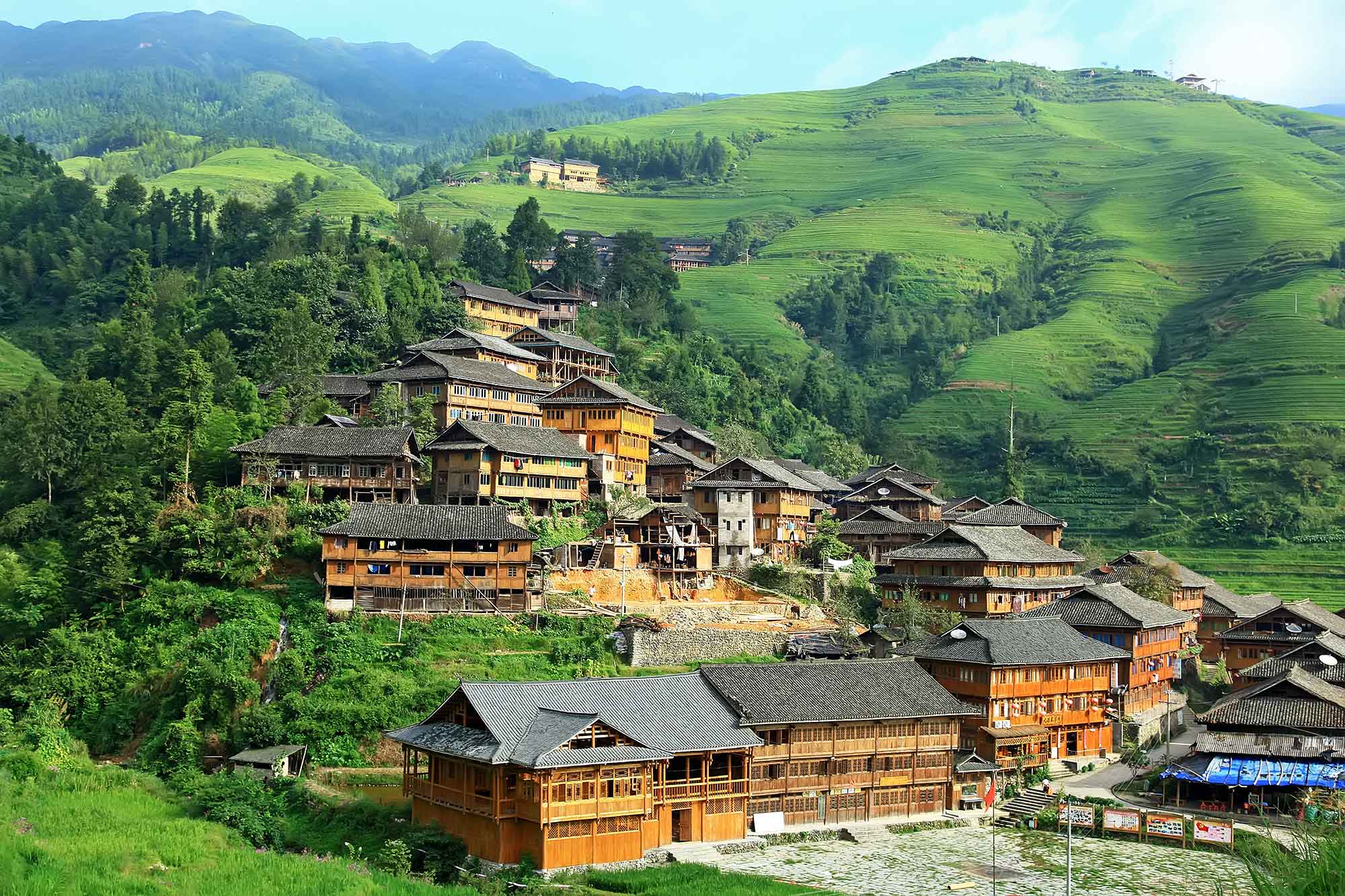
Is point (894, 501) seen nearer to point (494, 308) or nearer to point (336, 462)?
point (494, 308)

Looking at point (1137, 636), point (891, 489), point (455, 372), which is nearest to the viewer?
point (1137, 636)

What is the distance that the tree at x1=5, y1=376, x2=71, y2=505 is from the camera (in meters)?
64.0

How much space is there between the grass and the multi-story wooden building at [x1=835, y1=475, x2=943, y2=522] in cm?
5303

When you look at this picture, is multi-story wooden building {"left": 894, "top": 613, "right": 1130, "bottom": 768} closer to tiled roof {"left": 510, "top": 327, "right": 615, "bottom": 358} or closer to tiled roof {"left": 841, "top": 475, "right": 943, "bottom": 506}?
tiled roof {"left": 841, "top": 475, "right": 943, "bottom": 506}

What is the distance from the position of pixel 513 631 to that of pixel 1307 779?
102ft

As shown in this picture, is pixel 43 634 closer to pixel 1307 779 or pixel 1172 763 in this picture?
pixel 1172 763

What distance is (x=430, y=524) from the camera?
57.5m

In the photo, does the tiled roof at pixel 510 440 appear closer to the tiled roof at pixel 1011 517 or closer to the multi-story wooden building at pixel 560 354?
the multi-story wooden building at pixel 560 354

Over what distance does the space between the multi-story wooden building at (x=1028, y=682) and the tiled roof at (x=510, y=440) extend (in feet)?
68.3

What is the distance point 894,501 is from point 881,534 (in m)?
Answer: 7.48

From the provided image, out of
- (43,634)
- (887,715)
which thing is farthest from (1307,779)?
(43,634)

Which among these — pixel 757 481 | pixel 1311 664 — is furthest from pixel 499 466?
pixel 1311 664

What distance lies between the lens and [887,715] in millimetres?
47906

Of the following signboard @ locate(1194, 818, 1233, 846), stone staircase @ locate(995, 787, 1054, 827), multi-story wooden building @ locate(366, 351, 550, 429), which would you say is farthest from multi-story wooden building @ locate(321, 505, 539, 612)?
signboard @ locate(1194, 818, 1233, 846)
